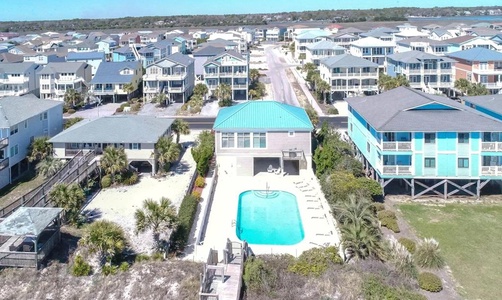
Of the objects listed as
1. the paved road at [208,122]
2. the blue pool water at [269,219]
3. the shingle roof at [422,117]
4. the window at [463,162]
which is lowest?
the blue pool water at [269,219]

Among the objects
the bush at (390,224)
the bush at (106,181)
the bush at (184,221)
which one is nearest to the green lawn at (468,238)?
the bush at (390,224)

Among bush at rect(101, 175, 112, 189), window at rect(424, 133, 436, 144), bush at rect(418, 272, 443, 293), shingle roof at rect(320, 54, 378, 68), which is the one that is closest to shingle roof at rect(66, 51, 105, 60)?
A: shingle roof at rect(320, 54, 378, 68)

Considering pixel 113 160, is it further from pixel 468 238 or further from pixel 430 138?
pixel 468 238

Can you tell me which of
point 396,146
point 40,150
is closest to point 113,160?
point 40,150

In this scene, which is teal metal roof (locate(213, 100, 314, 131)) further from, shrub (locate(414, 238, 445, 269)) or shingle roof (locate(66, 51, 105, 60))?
shingle roof (locate(66, 51, 105, 60))

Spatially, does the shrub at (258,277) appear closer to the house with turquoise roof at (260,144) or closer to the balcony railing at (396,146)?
the balcony railing at (396,146)

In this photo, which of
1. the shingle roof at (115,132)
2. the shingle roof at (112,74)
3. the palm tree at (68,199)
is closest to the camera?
the palm tree at (68,199)
